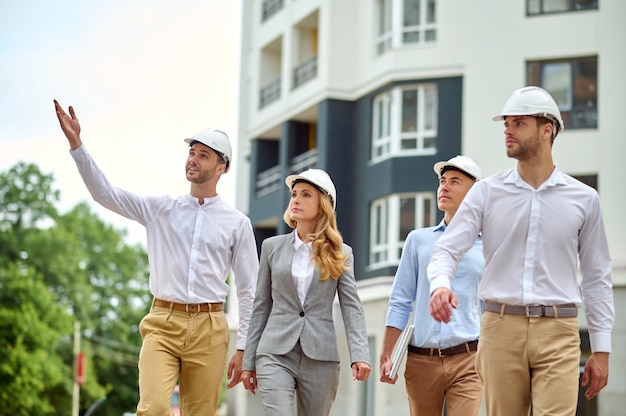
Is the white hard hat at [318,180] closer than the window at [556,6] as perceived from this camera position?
Yes

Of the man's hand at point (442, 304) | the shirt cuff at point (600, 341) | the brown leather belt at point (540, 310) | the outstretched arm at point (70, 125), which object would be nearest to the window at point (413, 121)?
the outstretched arm at point (70, 125)

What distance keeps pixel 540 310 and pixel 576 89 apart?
1140 inches

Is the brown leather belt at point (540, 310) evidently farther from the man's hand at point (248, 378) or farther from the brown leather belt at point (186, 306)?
the brown leather belt at point (186, 306)

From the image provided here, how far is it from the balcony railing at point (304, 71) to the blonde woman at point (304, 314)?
3346 centimetres

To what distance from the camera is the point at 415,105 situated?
38.9m

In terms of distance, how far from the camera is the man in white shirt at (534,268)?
25.5ft

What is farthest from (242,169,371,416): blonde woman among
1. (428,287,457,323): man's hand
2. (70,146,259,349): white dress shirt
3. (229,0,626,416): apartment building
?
(229,0,626,416): apartment building

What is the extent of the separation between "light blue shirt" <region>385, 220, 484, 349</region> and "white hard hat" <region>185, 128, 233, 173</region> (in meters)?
1.63

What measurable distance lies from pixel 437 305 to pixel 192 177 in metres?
3.83

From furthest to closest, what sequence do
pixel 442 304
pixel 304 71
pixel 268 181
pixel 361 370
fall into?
pixel 268 181 < pixel 304 71 < pixel 361 370 < pixel 442 304

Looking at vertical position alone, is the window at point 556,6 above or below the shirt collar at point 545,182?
above

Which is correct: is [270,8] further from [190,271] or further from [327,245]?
[327,245]

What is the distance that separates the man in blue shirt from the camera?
9945 millimetres

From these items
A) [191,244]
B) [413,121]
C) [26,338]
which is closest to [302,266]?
[191,244]
